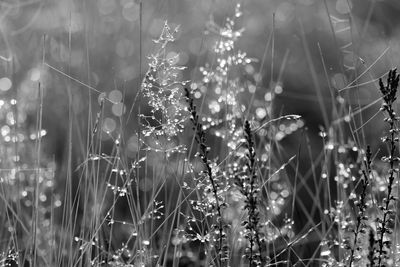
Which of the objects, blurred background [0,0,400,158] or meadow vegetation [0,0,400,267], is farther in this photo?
blurred background [0,0,400,158]

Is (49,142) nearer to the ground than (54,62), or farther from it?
nearer to the ground

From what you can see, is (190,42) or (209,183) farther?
(190,42)

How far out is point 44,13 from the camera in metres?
6.93

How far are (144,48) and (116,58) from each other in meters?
0.28

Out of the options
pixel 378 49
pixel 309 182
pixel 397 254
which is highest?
pixel 378 49

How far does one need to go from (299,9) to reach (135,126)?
2343 millimetres

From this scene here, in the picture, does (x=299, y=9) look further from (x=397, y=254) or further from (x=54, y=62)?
(x=397, y=254)

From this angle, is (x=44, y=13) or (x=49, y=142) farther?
(x=44, y=13)

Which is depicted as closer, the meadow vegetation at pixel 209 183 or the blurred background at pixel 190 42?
the meadow vegetation at pixel 209 183

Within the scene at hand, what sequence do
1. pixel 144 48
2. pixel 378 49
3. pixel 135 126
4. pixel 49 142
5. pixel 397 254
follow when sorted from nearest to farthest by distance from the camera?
pixel 397 254
pixel 49 142
pixel 135 126
pixel 378 49
pixel 144 48

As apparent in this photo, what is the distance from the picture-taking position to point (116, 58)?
6855mm

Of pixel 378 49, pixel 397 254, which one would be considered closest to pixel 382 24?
pixel 378 49

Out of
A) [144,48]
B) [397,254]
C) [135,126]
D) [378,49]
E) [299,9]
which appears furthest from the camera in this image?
[299,9]

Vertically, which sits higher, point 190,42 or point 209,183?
point 190,42
